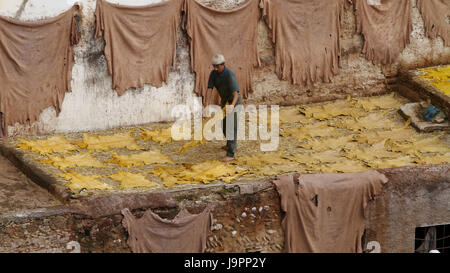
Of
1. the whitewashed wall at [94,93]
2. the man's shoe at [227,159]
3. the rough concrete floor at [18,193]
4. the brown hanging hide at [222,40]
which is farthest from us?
the brown hanging hide at [222,40]

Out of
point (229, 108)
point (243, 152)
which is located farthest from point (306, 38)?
point (229, 108)

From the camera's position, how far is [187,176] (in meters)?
13.3

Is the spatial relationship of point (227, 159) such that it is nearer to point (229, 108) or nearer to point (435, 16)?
point (229, 108)

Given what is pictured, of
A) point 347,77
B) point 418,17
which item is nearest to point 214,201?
point 347,77

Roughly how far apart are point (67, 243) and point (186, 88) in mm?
4198

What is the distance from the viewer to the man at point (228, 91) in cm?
1357

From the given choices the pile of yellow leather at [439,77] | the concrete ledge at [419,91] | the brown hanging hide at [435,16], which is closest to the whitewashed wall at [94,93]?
the concrete ledge at [419,91]

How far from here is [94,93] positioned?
14.8 metres

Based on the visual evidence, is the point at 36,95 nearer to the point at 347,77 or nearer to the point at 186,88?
the point at 186,88

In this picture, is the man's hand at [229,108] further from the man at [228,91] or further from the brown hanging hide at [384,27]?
the brown hanging hide at [384,27]

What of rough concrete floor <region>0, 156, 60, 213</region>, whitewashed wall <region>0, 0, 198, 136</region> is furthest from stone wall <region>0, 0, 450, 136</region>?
rough concrete floor <region>0, 156, 60, 213</region>

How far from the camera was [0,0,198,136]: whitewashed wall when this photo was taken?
46.8 feet

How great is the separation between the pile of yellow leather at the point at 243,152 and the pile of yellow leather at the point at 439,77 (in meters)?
0.83

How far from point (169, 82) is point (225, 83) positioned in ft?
5.93
